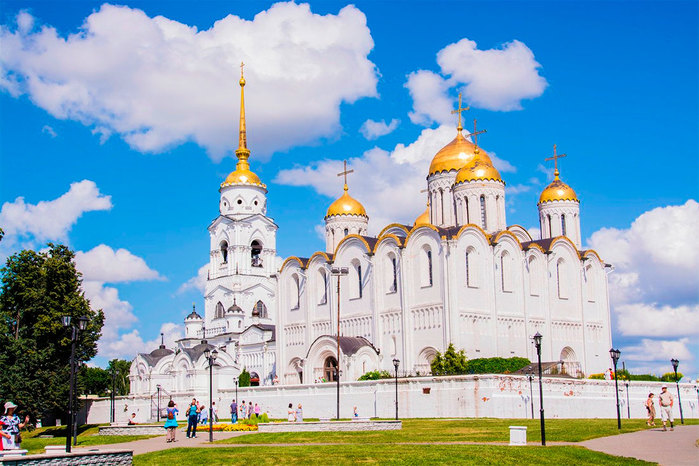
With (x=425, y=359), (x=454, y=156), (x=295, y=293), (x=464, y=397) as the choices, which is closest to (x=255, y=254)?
(x=295, y=293)

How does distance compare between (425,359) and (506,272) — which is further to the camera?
(506,272)

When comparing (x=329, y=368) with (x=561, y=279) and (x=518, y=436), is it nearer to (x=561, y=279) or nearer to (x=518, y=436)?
(x=561, y=279)

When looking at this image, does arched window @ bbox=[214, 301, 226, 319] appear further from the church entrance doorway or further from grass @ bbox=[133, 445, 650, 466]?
grass @ bbox=[133, 445, 650, 466]

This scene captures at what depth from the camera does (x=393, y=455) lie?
1881 centimetres

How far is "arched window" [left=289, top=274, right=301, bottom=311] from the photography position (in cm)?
5884

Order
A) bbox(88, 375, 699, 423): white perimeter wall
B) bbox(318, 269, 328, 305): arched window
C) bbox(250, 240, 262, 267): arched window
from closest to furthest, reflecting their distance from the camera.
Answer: bbox(88, 375, 699, 423): white perimeter wall, bbox(318, 269, 328, 305): arched window, bbox(250, 240, 262, 267): arched window

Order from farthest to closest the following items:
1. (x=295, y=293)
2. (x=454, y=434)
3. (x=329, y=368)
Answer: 1. (x=295, y=293)
2. (x=329, y=368)
3. (x=454, y=434)

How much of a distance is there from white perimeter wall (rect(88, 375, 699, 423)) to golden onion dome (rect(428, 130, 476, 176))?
20.2 meters

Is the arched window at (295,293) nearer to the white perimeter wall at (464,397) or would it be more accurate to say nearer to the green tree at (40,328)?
the white perimeter wall at (464,397)

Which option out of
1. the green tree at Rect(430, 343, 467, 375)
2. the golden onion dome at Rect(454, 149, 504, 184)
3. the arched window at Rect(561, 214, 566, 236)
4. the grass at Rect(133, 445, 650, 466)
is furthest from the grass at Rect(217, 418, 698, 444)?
the arched window at Rect(561, 214, 566, 236)

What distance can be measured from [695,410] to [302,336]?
25.8m

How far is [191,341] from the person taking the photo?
260 feet

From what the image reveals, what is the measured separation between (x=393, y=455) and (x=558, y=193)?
1748 inches

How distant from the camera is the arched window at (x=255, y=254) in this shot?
8238cm
